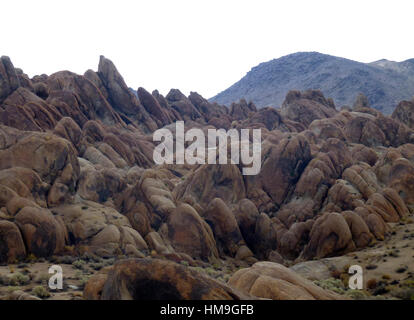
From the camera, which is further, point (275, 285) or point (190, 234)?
point (190, 234)

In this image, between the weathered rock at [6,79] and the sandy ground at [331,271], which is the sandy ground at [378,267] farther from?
the weathered rock at [6,79]

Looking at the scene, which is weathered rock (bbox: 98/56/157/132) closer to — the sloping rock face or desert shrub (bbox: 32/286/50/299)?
desert shrub (bbox: 32/286/50/299)

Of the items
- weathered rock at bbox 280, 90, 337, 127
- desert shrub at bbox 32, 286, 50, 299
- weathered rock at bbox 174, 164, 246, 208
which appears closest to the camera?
desert shrub at bbox 32, 286, 50, 299

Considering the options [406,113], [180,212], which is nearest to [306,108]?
[406,113]

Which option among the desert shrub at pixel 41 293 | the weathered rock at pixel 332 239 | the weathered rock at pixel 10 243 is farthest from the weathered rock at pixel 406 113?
the desert shrub at pixel 41 293

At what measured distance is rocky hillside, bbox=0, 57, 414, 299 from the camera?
13352mm

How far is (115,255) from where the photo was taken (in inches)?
1048

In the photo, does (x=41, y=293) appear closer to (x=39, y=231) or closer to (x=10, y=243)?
(x=10, y=243)

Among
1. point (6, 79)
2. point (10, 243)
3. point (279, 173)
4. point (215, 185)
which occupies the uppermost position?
point (6, 79)

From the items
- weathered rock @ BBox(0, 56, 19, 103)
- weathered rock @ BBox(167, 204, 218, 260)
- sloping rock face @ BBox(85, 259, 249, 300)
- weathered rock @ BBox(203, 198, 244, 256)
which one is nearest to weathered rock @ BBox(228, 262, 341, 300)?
sloping rock face @ BBox(85, 259, 249, 300)

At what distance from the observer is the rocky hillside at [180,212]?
13352 millimetres

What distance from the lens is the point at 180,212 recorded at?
32.2 metres

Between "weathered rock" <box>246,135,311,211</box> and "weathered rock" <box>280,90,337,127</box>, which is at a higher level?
"weathered rock" <box>280,90,337,127</box>
